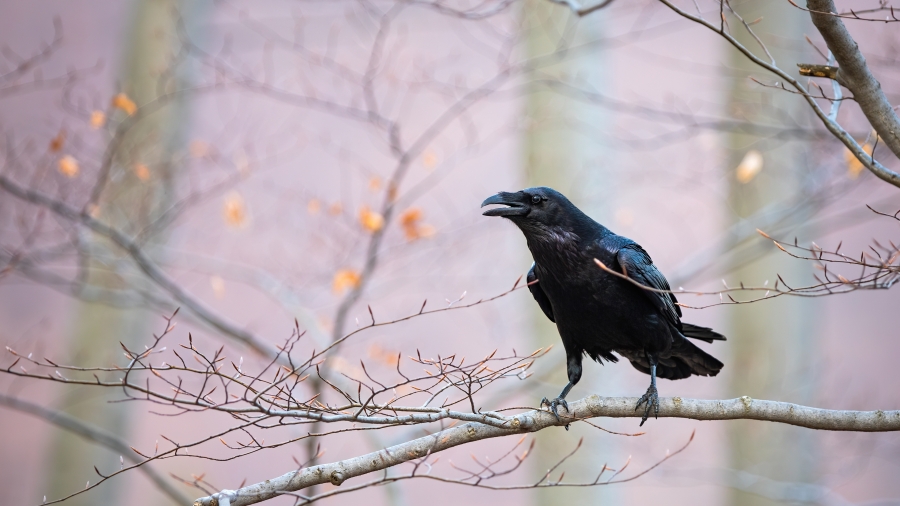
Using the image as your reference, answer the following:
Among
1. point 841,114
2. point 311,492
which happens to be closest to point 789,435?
point 841,114

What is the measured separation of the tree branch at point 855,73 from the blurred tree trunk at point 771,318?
3.69 meters

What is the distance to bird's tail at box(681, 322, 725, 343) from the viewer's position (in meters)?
3.37

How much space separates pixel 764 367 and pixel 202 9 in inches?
224

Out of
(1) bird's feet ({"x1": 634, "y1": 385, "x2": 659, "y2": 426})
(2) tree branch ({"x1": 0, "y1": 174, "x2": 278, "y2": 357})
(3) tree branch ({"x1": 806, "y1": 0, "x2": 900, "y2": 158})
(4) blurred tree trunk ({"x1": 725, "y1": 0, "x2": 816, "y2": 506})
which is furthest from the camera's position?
(4) blurred tree trunk ({"x1": 725, "y1": 0, "x2": 816, "y2": 506})

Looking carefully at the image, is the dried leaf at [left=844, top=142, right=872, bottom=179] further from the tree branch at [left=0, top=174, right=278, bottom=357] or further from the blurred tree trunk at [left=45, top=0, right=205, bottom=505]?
the blurred tree trunk at [left=45, top=0, right=205, bottom=505]

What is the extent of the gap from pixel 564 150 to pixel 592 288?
8.34 feet

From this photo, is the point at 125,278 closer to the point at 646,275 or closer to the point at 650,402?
the point at 646,275

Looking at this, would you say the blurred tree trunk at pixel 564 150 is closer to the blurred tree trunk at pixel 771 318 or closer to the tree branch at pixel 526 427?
the blurred tree trunk at pixel 771 318

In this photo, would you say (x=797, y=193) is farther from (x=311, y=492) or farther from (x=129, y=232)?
(x=129, y=232)

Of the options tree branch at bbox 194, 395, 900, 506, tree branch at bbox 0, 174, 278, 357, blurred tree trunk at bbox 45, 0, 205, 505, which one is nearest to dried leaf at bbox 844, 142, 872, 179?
tree branch at bbox 194, 395, 900, 506

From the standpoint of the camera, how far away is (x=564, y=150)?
544cm

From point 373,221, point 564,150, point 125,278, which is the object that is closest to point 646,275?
point 373,221

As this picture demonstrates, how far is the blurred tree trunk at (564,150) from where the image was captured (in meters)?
5.20

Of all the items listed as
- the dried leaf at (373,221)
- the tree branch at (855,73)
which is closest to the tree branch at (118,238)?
the dried leaf at (373,221)
